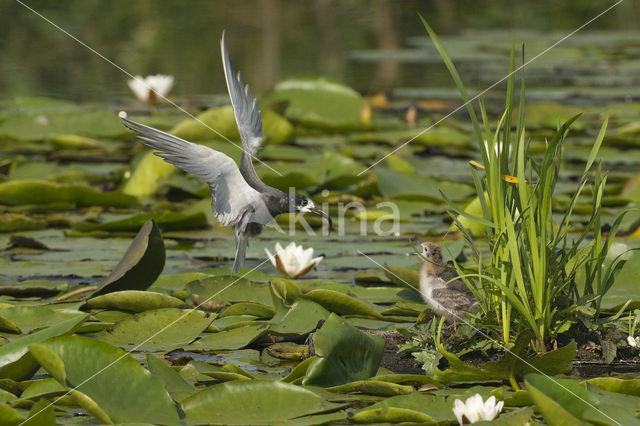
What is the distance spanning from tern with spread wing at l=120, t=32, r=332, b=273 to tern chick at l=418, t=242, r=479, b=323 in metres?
0.50

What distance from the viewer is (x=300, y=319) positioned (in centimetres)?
313

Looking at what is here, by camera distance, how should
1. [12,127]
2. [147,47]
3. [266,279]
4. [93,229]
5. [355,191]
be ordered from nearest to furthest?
1. [266,279]
2. [93,229]
3. [355,191]
4. [12,127]
5. [147,47]

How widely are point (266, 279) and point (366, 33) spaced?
11072 mm

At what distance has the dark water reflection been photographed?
10.3 meters

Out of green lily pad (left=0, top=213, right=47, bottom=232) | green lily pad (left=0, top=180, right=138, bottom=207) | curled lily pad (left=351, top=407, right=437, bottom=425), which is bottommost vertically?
curled lily pad (left=351, top=407, right=437, bottom=425)

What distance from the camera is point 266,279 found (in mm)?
3838

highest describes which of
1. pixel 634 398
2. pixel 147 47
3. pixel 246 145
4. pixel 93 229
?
pixel 147 47

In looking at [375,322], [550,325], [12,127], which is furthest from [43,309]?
[12,127]

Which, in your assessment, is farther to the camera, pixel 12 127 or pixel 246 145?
pixel 12 127

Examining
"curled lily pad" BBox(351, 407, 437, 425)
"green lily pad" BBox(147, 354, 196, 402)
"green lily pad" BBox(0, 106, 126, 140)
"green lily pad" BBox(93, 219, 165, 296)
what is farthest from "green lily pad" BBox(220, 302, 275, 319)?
"green lily pad" BBox(0, 106, 126, 140)

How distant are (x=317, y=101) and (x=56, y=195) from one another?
3.05m

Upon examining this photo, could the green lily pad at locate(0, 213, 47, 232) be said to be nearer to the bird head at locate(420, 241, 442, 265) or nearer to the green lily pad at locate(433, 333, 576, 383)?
the bird head at locate(420, 241, 442, 265)

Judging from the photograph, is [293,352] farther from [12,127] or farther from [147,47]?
[147,47]

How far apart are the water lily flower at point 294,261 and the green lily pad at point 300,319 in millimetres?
602
